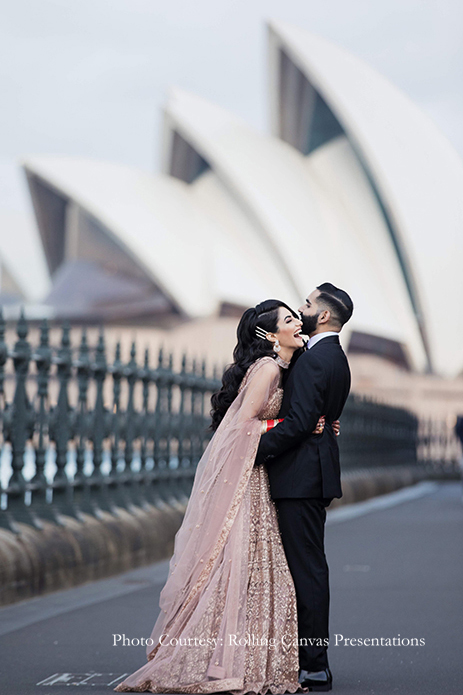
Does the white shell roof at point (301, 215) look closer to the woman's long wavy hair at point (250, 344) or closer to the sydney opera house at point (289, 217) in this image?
the sydney opera house at point (289, 217)

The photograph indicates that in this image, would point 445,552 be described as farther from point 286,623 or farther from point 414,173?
point 414,173

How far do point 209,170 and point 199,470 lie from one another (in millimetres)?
33254

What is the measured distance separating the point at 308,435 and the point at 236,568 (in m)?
0.50

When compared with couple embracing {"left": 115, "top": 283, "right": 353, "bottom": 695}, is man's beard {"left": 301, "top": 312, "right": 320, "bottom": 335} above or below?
above

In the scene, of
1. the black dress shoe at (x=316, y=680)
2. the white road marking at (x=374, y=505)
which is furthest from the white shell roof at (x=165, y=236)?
the black dress shoe at (x=316, y=680)

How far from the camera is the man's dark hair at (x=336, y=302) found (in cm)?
359

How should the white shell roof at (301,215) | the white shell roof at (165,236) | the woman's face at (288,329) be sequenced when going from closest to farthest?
the woman's face at (288,329), the white shell roof at (165,236), the white shell roof at (301,215)

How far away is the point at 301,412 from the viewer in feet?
11.3

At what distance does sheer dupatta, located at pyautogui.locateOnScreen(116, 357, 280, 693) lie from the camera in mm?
3365

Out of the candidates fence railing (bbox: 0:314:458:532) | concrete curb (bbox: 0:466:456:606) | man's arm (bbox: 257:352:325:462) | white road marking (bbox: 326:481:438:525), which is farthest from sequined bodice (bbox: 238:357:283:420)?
white road marking (bbox: 326:481:438:525)

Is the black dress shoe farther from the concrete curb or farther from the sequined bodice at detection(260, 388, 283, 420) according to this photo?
the concrete curb

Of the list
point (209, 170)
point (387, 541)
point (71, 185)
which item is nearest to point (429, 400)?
point (209, 170)

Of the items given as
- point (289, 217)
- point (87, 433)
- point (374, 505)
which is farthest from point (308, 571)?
point (289, 217)

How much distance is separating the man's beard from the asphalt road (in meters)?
1.22
